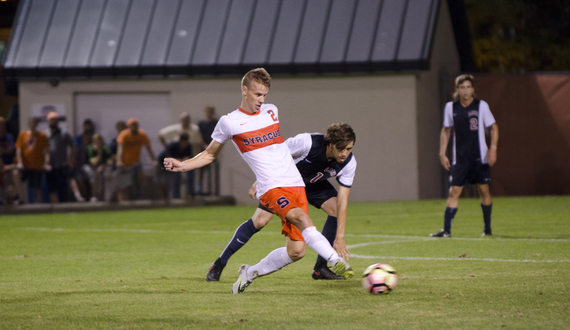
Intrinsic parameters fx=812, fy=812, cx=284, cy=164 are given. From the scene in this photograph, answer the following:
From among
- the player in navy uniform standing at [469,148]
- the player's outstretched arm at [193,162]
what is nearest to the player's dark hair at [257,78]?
the player's outstretched arm at [193,162]

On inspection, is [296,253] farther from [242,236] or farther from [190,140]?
[190,140]

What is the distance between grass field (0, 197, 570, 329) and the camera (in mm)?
5500

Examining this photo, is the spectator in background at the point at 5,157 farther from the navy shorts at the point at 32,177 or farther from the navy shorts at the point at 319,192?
the navy shorts at the point at 319,192

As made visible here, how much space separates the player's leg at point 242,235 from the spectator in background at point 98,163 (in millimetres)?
11599

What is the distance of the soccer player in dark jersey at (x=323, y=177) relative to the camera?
6.80 metres

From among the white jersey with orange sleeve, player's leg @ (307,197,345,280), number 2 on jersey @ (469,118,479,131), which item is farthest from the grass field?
number 2 on jersey @ (469,118,479,131)

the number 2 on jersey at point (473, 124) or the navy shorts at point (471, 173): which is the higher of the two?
the number 2 on jersey at point (473, 124)

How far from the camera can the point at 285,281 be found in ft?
24.1

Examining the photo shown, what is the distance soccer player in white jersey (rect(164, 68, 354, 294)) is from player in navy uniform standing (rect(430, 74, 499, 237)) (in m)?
4.66

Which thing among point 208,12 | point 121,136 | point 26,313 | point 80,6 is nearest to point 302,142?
point 26,313

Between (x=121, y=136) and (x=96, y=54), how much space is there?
4115 millimetres

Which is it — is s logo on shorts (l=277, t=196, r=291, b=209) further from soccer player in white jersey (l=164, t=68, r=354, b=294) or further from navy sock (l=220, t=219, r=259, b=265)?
navy sock (l=220, t=219, r=259, b=265)

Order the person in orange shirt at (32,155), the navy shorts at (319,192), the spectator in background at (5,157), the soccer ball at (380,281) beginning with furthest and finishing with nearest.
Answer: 1. the person in orange shirt at (32,155)
2. the spectator in background at (5,157)
3. the navy shorts at (319,192)
4. the soccer ball at (380,281)

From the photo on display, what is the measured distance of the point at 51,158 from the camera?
18.5 meters
